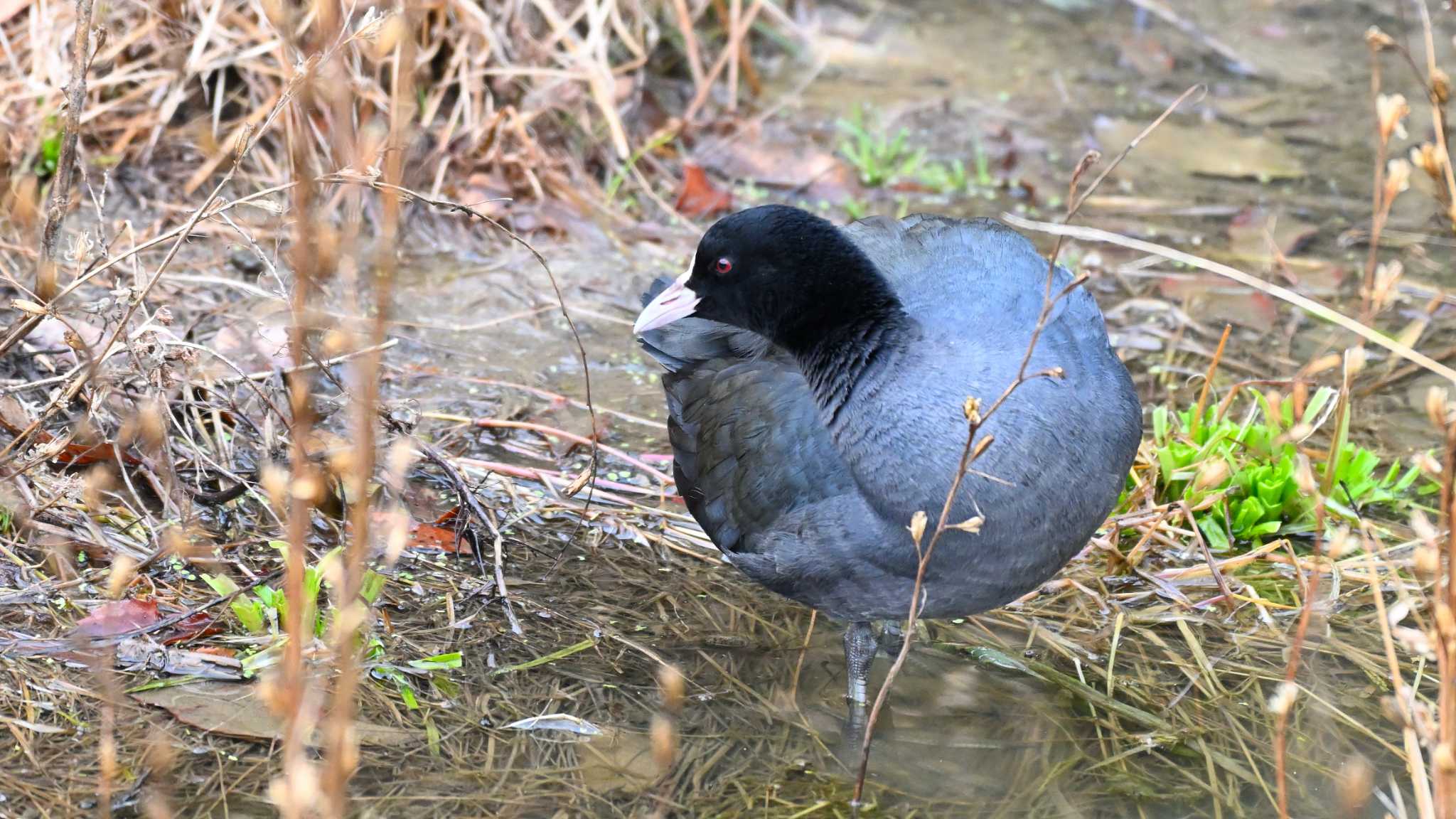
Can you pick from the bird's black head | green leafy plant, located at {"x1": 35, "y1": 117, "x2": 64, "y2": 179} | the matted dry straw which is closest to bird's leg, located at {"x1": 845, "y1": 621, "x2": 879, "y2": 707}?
the bird's black head

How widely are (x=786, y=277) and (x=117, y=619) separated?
154 centimetres

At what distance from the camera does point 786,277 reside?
3.00 m

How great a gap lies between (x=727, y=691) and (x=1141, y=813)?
0.88 m

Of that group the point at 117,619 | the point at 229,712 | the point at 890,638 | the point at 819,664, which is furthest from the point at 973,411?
the point at 117,619

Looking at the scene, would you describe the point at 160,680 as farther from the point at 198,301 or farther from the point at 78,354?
the point at 198,301

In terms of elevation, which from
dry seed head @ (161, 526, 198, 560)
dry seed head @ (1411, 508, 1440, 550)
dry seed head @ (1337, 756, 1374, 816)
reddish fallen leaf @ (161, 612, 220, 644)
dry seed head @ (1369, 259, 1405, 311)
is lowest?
dry seed head @ (1337, 756, 1374, 816)

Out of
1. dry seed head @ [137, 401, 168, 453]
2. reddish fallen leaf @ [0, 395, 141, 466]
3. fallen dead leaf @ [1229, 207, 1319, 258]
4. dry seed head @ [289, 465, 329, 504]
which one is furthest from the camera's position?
fallen dead leaf @ [1229, 207, 1319, 258]

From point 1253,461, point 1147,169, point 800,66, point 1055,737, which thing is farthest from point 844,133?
point 1055,737

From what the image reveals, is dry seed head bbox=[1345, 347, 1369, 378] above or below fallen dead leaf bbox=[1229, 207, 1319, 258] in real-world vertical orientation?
above

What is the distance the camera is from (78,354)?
3.00 meters

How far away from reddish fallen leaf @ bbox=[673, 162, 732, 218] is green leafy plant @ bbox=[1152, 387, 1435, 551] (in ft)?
6.66

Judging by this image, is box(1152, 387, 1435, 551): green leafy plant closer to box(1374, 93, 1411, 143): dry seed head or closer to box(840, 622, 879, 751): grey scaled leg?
box(840, 622, 879, 751): grey scaled leg

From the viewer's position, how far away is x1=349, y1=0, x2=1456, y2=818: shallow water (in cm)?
279

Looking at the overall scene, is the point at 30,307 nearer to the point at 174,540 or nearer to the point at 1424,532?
the point at 174,540
